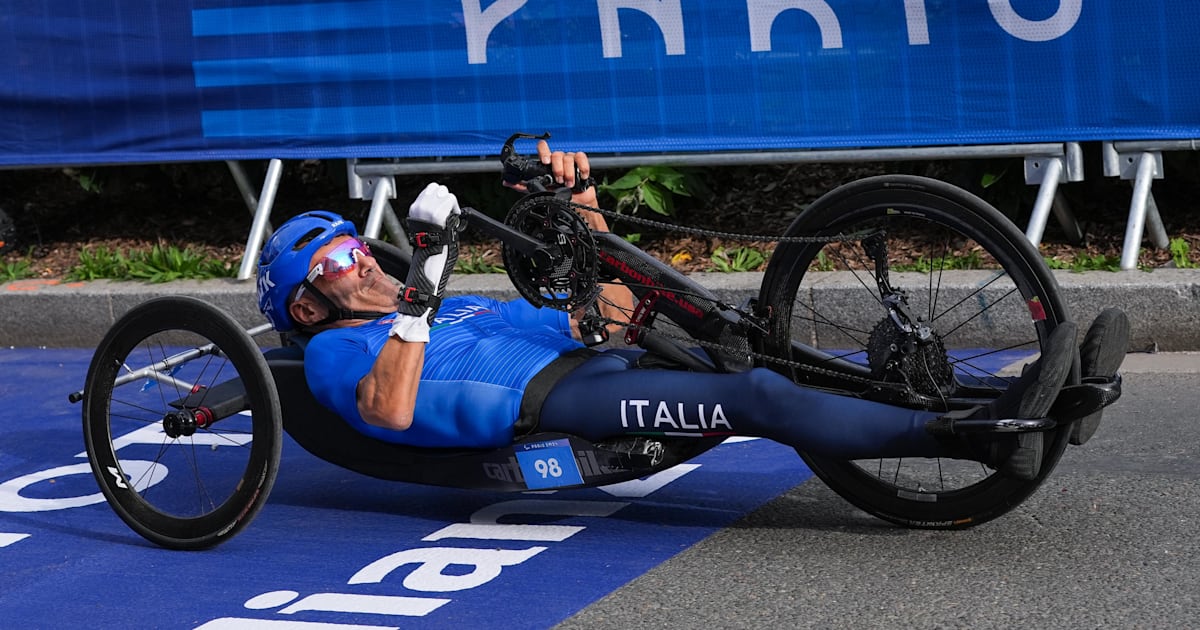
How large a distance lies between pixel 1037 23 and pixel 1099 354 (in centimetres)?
290

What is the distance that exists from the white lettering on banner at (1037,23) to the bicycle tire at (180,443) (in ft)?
11.5

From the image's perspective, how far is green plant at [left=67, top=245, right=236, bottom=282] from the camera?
25.8ft

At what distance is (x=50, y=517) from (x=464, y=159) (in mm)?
3173

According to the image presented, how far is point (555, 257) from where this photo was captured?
4066mm

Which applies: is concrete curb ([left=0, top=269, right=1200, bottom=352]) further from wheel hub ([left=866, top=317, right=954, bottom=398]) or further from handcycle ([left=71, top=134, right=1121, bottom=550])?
wheel hub ([left=866, top=317, right=954, bottom=398])

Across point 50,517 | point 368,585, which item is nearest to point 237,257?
point 50,517

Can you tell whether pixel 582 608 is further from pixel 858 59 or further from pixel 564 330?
pixel 858 59

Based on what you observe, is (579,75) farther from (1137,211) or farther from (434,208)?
(434,208)

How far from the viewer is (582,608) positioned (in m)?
3.55

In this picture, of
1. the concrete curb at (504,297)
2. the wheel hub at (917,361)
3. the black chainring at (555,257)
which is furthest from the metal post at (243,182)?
the wheel hub at (917,361)

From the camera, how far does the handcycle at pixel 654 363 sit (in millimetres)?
3699

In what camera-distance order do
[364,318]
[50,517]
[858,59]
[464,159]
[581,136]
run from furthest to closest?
[464,159] → [581,136] → [858,59] → [50,517] → [364,318]

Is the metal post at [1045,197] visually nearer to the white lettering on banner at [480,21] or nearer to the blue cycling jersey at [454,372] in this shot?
the white lettering on banner at [480,21]

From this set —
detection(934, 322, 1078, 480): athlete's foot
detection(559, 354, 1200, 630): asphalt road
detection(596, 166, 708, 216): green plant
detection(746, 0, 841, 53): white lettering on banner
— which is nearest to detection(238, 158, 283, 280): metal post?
detection(596, 166, 708, 216): green plant
